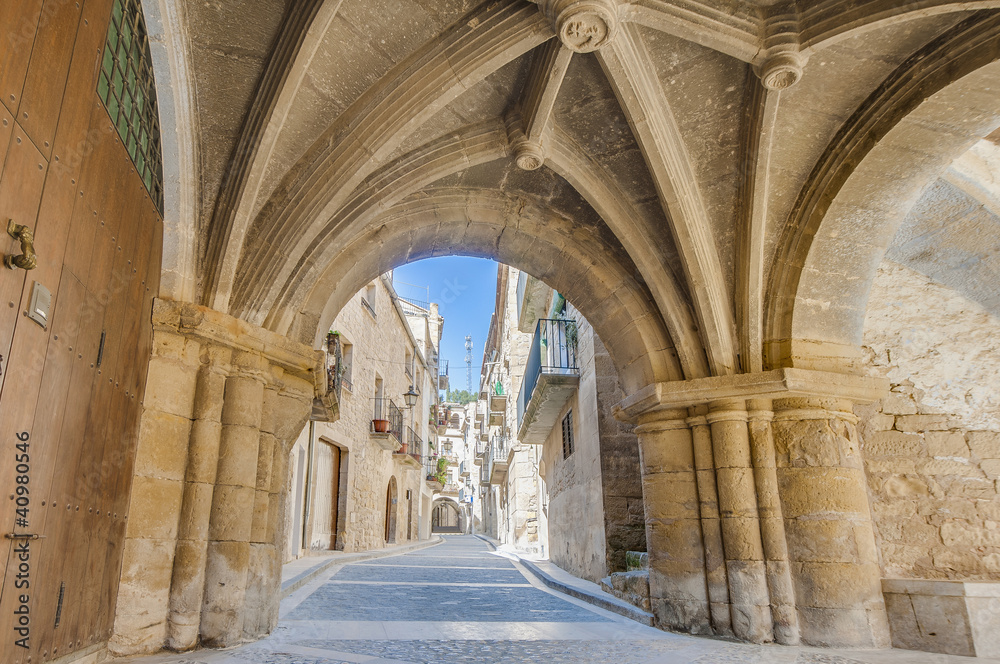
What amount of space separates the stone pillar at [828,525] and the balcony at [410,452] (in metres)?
13.3

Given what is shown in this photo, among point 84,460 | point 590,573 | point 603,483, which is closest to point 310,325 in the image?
point 84,460

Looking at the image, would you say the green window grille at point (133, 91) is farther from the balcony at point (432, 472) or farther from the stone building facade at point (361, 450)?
the balcony at point (432, 472)

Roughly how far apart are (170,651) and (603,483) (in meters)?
4.46

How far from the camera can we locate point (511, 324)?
17281mm

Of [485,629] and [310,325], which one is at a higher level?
[310,325]

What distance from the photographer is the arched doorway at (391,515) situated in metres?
17.4

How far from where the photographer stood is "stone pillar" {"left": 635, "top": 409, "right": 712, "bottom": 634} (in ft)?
14.0

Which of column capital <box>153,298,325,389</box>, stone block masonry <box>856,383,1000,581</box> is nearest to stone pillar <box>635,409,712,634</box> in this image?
stone block masonry <box>856,383,1000,581</box>

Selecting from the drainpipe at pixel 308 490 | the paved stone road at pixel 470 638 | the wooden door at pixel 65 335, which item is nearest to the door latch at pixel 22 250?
the wooden door at pixel 65 335

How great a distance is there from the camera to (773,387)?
430 cm

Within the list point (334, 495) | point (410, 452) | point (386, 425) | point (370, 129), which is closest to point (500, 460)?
point (410, 452)

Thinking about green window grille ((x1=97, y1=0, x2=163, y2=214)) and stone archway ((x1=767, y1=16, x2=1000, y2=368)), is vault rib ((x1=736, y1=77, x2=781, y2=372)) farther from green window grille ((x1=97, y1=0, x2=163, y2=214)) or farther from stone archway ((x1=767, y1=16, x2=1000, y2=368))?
green window grille ((x1=97, y1=0, x2=163, y2=214))

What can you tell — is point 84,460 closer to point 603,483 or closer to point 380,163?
point 380,163

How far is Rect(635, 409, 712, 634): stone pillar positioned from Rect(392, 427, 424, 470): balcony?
12.6 meters
